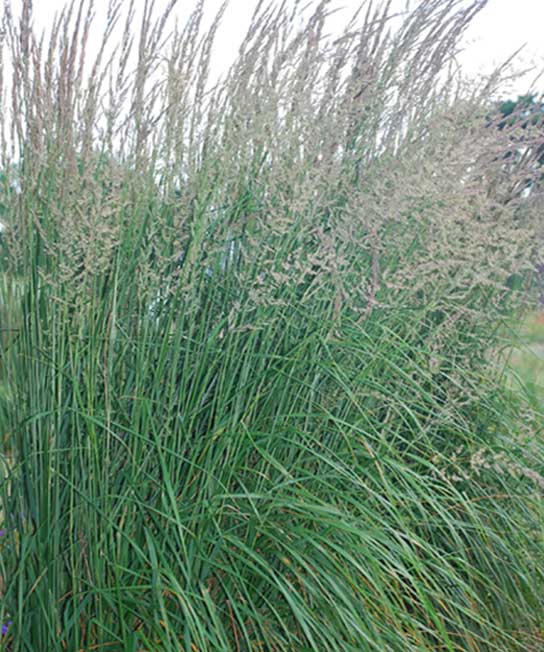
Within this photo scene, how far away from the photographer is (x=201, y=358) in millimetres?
1990

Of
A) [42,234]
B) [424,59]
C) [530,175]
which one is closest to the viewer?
[42,234]

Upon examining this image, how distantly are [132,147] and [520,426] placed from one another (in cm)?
144

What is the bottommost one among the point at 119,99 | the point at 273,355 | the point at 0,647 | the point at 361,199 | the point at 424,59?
the point at 0,647

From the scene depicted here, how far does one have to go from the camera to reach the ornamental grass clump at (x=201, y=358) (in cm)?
182

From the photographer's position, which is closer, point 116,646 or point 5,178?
point 116,646

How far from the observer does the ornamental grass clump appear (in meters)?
1.82

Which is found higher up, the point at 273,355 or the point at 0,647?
the point at 273,355

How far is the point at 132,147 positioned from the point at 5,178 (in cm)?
31

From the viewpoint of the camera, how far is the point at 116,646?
73.6 inches

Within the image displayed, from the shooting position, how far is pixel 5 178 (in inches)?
79.4

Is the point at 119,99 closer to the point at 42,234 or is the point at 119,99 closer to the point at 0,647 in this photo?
the point at 42,234

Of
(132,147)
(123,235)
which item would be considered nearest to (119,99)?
(132,147)

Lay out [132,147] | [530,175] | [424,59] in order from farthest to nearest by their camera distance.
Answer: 1. [530,175]
2. [424,59]
3. [132,147]

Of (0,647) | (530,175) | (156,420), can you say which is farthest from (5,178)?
(530,175)
